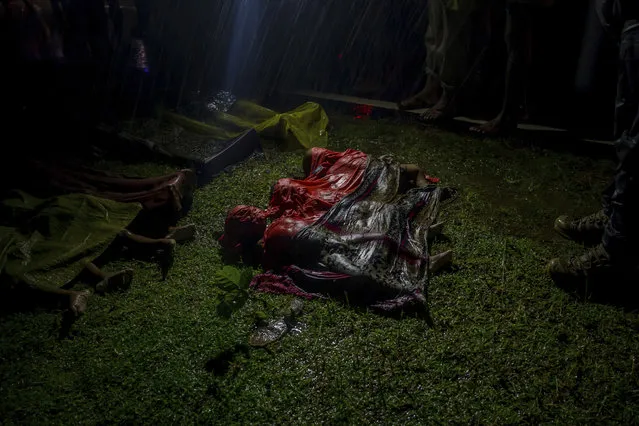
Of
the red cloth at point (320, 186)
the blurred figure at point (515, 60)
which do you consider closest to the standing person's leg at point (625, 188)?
the red cloth at point (320, 186)

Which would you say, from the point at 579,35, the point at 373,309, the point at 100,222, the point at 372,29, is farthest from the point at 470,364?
the point at 372,29

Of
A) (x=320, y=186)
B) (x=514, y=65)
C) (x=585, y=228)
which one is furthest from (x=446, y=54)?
(x=585, y=228)

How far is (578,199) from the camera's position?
5.33m

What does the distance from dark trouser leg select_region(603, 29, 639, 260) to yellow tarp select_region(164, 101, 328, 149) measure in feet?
13.6

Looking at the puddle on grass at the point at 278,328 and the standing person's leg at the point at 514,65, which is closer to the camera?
the puddle on grass at the point at 278,328

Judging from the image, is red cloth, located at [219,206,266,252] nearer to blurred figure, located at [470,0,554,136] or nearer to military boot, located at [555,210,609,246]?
military boot, located at [555,210,609,246]

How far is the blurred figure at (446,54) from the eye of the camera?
7094 millimetres

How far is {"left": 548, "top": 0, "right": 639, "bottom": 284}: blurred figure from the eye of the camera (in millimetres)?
3361

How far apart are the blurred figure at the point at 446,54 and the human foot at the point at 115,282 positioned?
533 cm

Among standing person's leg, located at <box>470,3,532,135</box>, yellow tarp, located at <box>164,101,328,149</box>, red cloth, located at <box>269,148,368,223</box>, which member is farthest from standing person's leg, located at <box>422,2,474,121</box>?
red cloth, located at <box>269,148,368,223</box>

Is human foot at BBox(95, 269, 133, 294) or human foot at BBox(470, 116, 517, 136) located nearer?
human foot at BBox(95, 269, 133, 294)

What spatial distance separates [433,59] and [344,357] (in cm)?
609

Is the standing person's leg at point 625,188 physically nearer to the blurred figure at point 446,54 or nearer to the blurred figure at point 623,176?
the blurred figure at point 623,176

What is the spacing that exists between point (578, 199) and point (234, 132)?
486 cm
